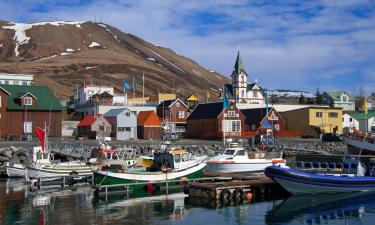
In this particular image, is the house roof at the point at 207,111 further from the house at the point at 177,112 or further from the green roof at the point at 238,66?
the green roof at the point at 238,66

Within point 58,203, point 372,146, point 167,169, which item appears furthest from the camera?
point 372,146

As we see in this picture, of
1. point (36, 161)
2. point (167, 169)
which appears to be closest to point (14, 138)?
point (36, 161)

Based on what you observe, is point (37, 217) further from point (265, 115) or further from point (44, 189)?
point (265, 115)

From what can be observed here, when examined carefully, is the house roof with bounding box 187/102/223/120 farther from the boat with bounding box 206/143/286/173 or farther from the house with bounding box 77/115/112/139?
the boat with bounding box 206/143/286/173

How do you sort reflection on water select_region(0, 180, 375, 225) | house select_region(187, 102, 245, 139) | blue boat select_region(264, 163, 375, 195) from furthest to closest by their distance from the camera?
house select_region(187, 102, 245, 139) → blue boat select_region(264, 163, 375, 195) → reflection on water select_region(0, 180, 375, 225)

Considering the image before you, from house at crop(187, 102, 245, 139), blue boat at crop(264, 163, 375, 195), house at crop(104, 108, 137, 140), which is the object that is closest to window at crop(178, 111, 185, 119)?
house at crop(187, 102, 245, 139)

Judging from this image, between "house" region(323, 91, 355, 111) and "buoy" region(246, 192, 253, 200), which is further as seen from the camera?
"house" region(323, 91, 355, 111)

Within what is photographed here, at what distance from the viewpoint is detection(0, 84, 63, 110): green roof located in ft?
245

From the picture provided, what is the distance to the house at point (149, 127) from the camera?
83375 millimetres

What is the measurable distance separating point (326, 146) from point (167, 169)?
151 ft

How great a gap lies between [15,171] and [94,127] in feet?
108

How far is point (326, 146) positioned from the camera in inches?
3093

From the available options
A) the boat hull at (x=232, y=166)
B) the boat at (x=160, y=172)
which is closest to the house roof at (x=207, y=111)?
the boat hull at (x=232, y=166)

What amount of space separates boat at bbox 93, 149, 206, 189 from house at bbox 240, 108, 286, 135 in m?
49.0
